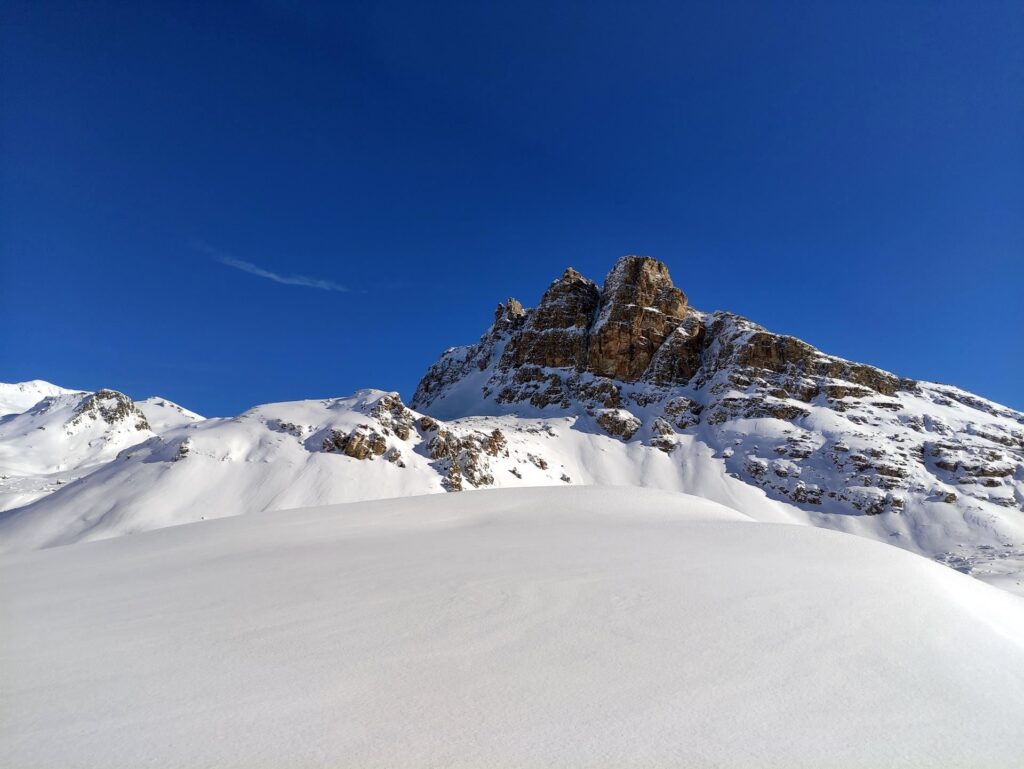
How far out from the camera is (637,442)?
254 feet

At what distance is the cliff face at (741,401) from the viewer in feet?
206

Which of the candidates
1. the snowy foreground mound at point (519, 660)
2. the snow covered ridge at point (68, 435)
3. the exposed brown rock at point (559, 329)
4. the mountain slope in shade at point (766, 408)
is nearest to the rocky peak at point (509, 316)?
the mountain slope in shade at point (766, 408)

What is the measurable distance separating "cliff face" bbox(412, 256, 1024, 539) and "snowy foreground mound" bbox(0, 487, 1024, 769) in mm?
64604

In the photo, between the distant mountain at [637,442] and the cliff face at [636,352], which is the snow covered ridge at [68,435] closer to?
the distant mountain at [637,442]

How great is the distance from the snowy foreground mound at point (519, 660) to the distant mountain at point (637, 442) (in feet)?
117

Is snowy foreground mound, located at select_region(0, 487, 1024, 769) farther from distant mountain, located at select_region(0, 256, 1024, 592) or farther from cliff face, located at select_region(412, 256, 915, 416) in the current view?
cliff face, located at select_region(412, 256, 915, 416)

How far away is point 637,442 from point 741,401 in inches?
690

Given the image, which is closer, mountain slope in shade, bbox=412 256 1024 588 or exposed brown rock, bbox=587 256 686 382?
mountain slope in shade, bbox=412 256 1024 588

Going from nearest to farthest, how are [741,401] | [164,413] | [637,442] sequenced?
[637,442]
[741,401]
[164,413]

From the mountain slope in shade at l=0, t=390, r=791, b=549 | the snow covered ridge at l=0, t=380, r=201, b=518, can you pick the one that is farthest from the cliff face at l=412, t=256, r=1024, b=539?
the snow covered ridge at l=0, t=380, r=201, b=518

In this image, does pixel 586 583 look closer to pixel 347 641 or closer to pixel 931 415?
pixel 347 641

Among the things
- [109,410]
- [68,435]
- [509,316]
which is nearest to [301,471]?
[509,316]

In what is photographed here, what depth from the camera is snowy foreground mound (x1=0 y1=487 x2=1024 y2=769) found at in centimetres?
352

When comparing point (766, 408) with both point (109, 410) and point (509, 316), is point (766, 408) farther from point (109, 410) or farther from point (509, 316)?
point (109, 410)
